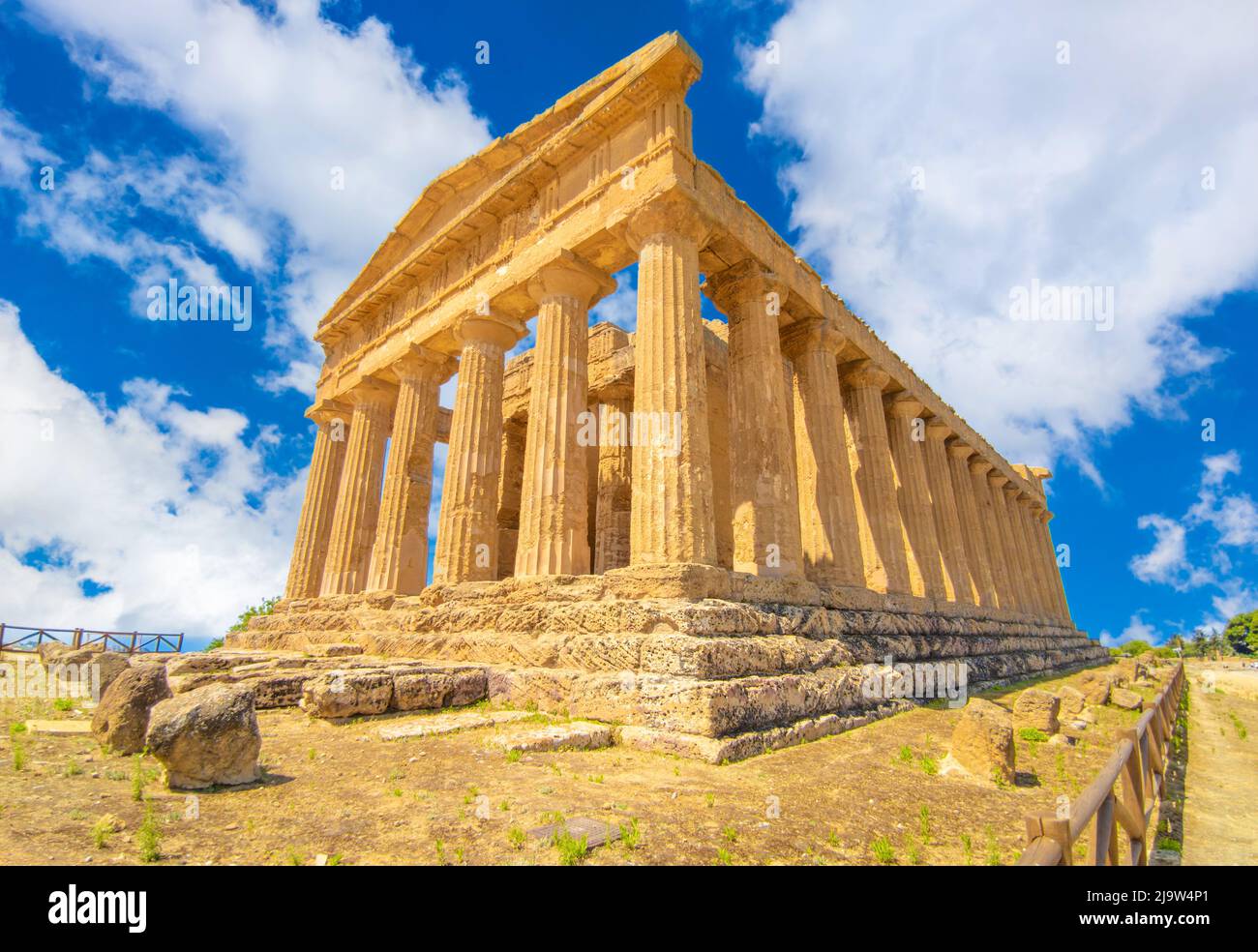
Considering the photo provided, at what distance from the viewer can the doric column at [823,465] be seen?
1375 centimetres

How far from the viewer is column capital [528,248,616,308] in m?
12.5

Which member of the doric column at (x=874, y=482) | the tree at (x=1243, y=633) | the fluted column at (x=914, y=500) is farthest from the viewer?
the tree at (x=1243, y=633)

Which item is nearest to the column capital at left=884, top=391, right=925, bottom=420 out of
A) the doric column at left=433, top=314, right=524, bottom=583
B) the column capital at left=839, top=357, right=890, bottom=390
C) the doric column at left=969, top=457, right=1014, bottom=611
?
the column capital at left=839, top=357, right=890, bottom=390

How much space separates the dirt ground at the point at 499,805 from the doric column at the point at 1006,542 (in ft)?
74.4

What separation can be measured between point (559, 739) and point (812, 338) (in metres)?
12.1

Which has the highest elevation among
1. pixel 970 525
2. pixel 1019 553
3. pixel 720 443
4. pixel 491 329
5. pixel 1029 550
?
pixel 491 329

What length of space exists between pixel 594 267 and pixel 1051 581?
32.6 metres

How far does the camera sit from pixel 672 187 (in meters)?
10.4

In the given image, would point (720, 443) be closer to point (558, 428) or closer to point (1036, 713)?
point (558, 428)

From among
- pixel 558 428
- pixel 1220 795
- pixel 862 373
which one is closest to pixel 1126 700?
pixel 1220 795

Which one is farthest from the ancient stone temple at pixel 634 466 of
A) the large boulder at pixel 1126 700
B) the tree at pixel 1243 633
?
the tree at pixel 1243 633

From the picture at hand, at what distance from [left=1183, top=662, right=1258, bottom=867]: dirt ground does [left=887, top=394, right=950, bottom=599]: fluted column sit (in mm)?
6185

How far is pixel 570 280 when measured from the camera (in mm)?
12727

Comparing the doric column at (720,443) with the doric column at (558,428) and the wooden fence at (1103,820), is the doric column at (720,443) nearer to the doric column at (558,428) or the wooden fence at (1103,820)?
the doric column at (558,428)
